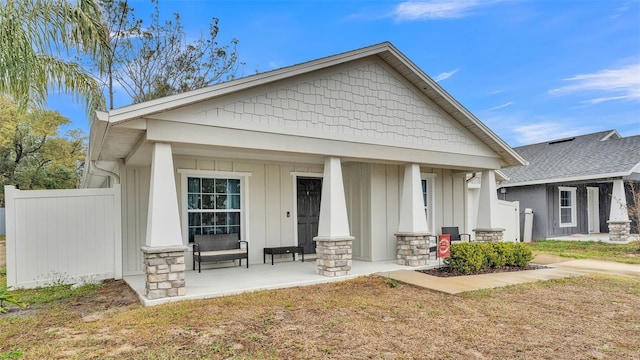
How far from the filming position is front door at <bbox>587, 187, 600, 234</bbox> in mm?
18516

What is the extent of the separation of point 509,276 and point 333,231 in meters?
3.64

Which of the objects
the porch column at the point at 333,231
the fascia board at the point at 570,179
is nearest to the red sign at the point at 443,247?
the porch column at the point at 333,231

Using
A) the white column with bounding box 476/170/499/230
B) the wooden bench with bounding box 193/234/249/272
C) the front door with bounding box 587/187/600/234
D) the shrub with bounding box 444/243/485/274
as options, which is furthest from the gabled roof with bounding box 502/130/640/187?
the wooden bench with bounding box 193/234/249/272

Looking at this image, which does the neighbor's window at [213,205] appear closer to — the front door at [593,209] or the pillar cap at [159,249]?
the pillar cap at [159,249]

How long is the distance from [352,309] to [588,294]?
13.1 feet

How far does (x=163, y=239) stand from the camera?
5.73m

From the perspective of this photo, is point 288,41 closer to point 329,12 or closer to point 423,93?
point 329,12

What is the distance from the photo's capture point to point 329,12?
15148 mm

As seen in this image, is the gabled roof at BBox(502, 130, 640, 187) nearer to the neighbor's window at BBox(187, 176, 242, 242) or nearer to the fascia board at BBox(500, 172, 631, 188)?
the fascia board at BBox(500, 172, 631, 188)

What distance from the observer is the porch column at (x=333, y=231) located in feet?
24.1

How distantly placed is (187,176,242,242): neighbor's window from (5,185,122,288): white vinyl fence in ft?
4.63

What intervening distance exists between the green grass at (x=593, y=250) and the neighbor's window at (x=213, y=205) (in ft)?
28.1

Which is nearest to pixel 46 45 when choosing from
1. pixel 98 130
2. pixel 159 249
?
pixel 98 130

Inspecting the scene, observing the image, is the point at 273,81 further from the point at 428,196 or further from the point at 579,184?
the point at 579,184
